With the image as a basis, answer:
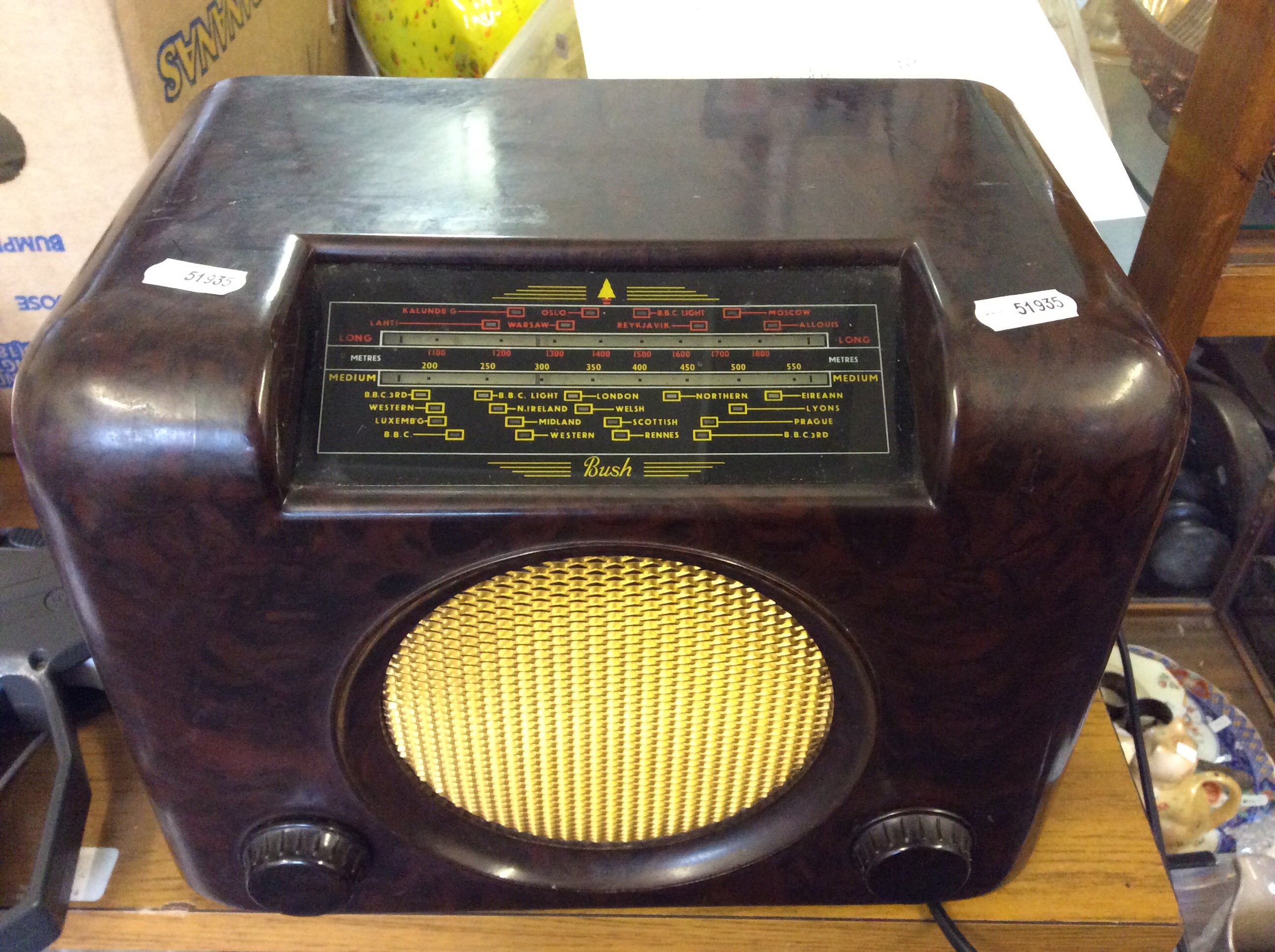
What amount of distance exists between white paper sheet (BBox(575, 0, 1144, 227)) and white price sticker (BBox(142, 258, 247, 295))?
344 mm

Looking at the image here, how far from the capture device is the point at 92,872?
640 mm

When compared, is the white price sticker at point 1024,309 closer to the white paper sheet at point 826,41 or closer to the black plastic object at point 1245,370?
the white paper sheet at point 826,41

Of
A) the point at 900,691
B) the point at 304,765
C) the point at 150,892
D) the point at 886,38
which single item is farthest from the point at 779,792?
the point at 886,38

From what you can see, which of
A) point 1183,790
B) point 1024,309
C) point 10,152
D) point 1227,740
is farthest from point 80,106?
point 1227,740

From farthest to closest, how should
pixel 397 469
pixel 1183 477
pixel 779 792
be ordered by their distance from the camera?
pixel 1183 477, pixel 779 792, pixel 397 469

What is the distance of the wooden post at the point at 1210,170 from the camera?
1.92 feet

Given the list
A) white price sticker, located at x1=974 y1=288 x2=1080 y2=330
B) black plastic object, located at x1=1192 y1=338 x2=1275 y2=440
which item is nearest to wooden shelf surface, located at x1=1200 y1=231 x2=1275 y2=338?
white price sticker, located at x1=974 y1=288 x2=1080 y2=330

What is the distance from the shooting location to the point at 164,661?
0.49 meters

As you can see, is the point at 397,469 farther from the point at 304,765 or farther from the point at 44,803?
the point at 44,803

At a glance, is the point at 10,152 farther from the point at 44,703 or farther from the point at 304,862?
the point at 304,862

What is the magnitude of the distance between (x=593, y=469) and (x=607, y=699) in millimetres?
162

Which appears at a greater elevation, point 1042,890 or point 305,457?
point 305,457

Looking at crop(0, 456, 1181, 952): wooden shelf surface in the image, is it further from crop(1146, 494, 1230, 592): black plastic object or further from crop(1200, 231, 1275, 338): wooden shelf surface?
crop(1146, 494, 1230, 592): black plastic object

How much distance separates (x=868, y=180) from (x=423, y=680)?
1.17ft
